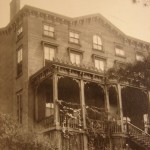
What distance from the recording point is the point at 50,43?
25719 millimetres

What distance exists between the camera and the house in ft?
70.6

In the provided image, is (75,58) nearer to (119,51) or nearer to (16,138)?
(119,51)

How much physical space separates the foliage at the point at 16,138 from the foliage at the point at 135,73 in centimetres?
662

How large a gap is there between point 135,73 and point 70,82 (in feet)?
13.5

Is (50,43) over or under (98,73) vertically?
over

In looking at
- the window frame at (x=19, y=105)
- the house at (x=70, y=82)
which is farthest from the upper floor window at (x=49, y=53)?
the window frame at (x=19, y=105)

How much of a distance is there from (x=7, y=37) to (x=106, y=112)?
31.3 ft

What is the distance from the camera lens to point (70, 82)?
77.8 feet

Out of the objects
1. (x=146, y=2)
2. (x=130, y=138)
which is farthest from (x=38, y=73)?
(x=146, y=2)

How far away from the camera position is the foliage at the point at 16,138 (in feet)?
52.5

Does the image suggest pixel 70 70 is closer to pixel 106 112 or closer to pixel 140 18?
pixel 106 112

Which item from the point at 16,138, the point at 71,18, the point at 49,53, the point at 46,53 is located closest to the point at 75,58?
the point at 49,53

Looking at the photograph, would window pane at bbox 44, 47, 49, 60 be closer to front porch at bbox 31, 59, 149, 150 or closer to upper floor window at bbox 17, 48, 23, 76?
upper floor window at bbox 17, 48, 23, 76

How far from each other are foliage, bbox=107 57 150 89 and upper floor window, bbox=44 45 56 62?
4.26 m
